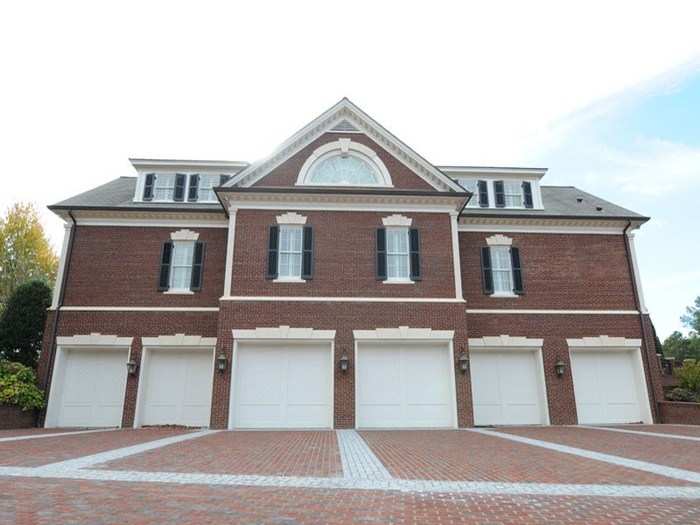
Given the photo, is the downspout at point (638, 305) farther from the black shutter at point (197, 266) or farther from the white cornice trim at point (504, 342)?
the black shutter at point (197, 266)

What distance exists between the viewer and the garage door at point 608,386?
50.3ft

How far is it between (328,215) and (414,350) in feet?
17.8

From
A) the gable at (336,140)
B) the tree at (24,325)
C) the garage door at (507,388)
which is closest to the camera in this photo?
the garage door at (507,388)

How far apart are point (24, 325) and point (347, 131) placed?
51.0 feet

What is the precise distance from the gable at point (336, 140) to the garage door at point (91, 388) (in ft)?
27.1

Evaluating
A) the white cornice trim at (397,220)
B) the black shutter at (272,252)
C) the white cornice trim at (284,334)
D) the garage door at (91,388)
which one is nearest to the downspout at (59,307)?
the garage door at (91,388)

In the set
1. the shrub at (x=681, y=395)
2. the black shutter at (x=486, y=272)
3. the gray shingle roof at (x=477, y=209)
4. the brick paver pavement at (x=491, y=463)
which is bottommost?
the brick paver pavement at (x=491, y=463)

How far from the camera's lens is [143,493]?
5.10 meters

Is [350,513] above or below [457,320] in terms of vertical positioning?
below

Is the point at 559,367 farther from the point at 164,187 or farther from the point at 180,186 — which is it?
the point at 164,187

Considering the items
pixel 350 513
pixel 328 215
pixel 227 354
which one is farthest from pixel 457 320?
pixel 350 513

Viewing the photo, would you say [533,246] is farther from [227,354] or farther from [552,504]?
[552,504]

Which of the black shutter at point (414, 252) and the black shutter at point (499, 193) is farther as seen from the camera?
the black shutter at point (499, 193)

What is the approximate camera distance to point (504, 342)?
15.5 metres
